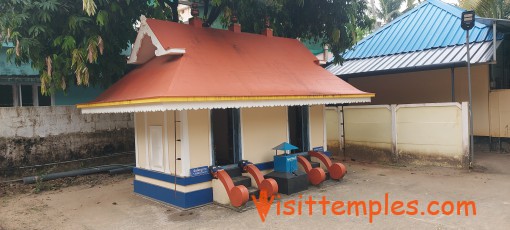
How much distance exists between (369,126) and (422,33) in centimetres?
482

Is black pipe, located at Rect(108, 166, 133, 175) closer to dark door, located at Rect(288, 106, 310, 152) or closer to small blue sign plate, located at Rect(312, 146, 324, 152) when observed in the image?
dark door, located at Rect(288, 106, 310, 152)

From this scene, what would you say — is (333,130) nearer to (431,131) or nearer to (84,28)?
(431,131)

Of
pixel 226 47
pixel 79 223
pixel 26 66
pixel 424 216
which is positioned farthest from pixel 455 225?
pixel 26 66

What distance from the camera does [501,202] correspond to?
7.59 meters

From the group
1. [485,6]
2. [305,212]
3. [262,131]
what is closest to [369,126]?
[262,131]

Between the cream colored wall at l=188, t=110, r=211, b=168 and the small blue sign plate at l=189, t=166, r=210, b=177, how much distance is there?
8cm

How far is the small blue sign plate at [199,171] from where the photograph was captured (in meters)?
7.72

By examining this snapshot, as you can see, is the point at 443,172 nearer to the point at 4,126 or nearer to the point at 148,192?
the point at 148,192

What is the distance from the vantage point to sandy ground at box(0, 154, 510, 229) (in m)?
6.71

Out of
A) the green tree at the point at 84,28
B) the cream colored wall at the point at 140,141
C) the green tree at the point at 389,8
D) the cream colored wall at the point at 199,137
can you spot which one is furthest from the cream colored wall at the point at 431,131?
the green tree at the point at 389,8

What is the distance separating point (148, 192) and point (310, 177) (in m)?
3.90

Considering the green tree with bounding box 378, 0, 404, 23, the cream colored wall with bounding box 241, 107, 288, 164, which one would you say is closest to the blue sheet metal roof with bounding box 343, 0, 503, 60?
the cream colored wall with bounding box 241, 107, 288, 164

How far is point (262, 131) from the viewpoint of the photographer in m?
9.12

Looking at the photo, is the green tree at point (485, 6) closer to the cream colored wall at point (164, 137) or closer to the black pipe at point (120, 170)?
the cream colored wall at point (164, 137)
